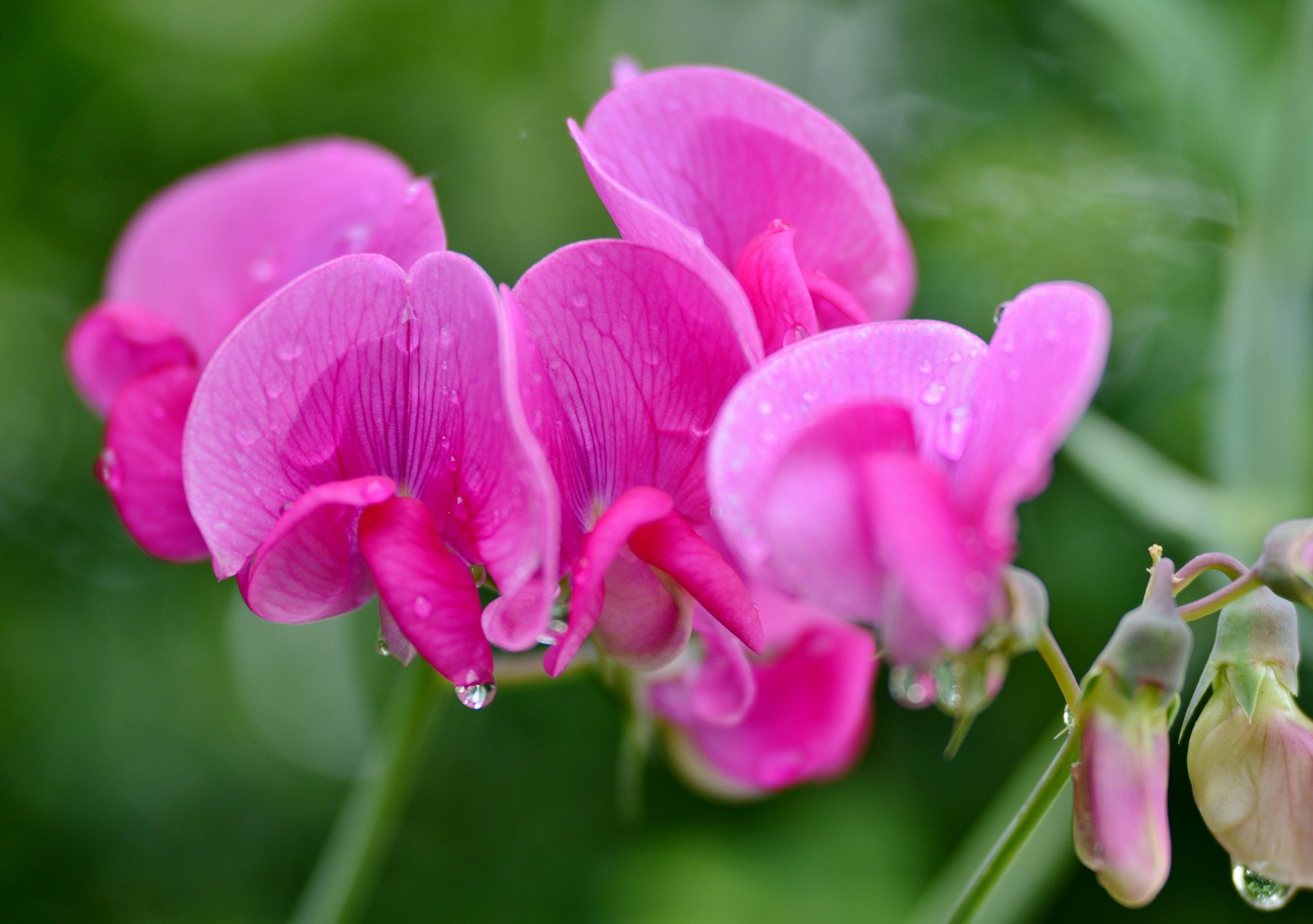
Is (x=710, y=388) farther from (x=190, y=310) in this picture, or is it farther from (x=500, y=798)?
(x=500, y=798)

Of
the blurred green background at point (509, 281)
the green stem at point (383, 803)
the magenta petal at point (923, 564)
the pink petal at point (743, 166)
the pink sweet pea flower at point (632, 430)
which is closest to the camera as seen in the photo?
the magenta petal at point (923, 564)

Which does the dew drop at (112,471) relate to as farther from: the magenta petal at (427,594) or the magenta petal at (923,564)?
the magenta petal at (923,564)

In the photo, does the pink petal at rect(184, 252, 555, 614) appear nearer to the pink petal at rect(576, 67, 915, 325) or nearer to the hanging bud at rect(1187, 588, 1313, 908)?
the pink petal at rect(576, 67, 915, 325)

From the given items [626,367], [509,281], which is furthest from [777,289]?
[509,281]

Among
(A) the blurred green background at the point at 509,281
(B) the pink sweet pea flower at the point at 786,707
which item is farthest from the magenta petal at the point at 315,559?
(A) the blurred green background at the point at 509,281

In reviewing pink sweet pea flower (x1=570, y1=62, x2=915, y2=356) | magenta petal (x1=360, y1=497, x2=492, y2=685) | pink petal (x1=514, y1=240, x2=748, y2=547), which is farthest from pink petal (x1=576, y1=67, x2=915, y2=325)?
magenta petal (x1=360, y1=497, x2=492, y2=685)

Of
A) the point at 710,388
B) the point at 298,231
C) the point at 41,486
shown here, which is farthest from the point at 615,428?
the point at 41,486

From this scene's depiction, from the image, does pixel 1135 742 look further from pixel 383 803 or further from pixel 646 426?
pixel 383 803
